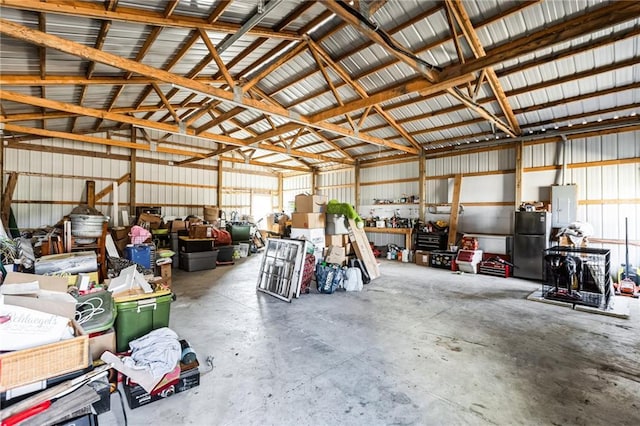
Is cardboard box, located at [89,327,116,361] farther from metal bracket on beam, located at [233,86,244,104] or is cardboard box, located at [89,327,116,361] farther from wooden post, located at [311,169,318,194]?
wooden post, located at [311,169,318,194]

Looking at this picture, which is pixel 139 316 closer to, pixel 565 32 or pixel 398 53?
pixel 398 53

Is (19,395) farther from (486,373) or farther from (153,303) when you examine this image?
(486,373)

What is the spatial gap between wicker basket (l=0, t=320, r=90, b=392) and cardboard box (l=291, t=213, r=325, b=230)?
468 cm

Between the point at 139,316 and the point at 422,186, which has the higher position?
the point at 422,186

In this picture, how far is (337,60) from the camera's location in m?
5.95

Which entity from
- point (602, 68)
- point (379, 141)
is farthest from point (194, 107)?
point (602, 68)

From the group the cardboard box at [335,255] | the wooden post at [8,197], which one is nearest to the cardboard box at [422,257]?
the cardboard box at [335,255]

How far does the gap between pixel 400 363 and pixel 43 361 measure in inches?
112

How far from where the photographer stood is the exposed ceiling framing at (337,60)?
3.60 meters

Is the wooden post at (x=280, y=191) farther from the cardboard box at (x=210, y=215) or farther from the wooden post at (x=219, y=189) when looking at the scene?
the cardboard box at (x=210, y=215)

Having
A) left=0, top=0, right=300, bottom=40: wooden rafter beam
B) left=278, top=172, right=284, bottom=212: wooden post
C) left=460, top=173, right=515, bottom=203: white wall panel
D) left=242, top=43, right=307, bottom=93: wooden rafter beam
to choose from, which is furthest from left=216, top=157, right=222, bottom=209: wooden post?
left=460, top=173, right=515, bottom=203: white wall panel

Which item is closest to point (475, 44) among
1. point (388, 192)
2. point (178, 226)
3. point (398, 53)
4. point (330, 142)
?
point (398, 53)

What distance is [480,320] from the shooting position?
4098mm

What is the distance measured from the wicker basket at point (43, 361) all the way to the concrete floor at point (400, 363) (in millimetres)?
590
